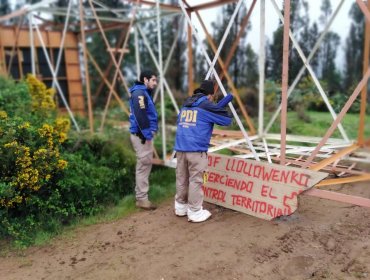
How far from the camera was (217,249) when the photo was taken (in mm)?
4203

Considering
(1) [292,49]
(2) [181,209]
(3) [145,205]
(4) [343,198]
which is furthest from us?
(1) [292,49]

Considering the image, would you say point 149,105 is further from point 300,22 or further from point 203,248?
point 300,22

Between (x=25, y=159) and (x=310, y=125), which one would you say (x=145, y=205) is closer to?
(x=25, y=159)

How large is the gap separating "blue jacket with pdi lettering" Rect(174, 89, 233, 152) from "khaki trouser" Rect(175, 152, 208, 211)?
0.11 m

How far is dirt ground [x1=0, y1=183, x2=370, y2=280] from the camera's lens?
3.75 metres

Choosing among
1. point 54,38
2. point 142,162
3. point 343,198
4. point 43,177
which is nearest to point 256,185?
point 343,198

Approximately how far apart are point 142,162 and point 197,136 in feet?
4.17

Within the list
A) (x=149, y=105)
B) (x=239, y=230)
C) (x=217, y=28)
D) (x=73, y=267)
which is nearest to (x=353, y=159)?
(x=239, y=230)

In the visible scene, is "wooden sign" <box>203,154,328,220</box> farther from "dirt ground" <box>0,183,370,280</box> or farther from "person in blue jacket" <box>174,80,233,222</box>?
"person in blue jacket" <box>174,80,233,222</box>

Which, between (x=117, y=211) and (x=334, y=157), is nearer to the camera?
(x=334, y=157)

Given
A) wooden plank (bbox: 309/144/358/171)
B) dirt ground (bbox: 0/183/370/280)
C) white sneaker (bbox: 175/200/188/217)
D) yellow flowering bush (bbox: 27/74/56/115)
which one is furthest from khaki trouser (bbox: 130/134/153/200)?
yellow flowering bush (bbox: 27/74/56/115)

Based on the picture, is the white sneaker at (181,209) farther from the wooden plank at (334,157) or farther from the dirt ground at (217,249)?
the wooden plank at (334,157)

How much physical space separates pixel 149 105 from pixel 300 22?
444cm

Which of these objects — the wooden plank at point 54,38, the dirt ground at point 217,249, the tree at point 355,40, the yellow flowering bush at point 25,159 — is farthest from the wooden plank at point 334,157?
the wooden plank at point 54,38
